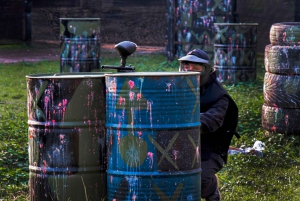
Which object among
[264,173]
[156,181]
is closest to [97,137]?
[156,181]

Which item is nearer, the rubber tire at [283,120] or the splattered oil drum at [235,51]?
the rubber tire at [283,120]

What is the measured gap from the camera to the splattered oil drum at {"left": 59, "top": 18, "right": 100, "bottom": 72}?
14.5 m

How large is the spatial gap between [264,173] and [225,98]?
6.78 ft

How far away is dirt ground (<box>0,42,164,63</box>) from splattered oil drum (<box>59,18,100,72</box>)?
483cm

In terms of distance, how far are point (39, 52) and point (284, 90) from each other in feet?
45.1

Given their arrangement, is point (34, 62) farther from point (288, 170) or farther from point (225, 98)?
point (225, 98)

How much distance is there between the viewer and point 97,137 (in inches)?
182

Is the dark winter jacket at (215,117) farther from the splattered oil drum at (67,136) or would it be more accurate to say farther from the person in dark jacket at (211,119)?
the splattered oil drum at (67,136)

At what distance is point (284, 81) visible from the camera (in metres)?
8.79

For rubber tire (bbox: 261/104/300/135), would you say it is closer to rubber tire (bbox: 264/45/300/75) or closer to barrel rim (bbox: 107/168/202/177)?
rubber tire (bbox: 264/45/300/75)

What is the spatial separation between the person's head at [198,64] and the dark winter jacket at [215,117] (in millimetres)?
71

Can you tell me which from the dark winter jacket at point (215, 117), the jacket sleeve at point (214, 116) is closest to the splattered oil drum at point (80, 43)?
the dark winter jacket at point (215, 117)

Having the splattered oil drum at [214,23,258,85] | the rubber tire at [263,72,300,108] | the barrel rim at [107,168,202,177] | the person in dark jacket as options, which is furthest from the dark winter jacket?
the splattered oil drum at [214,23,258,85]

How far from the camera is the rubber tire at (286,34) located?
28.9 feet
